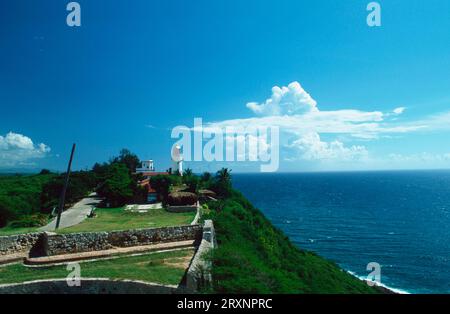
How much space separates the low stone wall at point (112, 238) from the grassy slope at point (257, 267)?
2584mm

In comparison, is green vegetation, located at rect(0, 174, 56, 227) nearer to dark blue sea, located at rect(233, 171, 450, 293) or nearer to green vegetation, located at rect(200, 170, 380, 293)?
green vegetation, located at rect(200, 170, 380, 293)

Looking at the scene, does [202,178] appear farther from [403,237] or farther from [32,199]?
[403,237]

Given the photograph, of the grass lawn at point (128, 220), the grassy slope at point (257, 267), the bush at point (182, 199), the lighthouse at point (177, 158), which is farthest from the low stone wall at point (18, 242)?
the lighthouse at point (177, 158)

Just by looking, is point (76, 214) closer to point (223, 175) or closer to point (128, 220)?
point (128, 220)

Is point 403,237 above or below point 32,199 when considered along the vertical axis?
below

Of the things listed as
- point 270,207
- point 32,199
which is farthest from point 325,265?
point 270,207

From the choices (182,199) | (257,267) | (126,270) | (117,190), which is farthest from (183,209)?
(126,270)

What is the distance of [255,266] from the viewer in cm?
1627

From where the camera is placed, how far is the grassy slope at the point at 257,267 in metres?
13.6

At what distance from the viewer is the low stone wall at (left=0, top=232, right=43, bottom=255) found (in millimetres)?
17875

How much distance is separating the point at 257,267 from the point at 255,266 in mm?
154

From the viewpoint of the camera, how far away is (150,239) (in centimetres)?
2017

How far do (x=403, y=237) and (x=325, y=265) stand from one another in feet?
97.4
